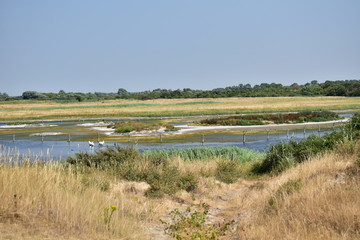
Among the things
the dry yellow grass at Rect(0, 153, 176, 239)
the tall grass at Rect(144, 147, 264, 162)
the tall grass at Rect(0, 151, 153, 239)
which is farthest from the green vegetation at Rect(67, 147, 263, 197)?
the tall grass at Rect(144, 147, 264, 162)

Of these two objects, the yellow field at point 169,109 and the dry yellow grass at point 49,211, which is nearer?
the dry yellow grass at point 49,211

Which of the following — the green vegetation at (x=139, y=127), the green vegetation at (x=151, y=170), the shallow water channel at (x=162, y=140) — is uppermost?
the green vegetation at (x=151, y=170)

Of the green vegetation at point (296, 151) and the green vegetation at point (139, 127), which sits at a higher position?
the green vegetation at point (296, 151)

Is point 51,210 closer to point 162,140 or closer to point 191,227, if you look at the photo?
point 191,227

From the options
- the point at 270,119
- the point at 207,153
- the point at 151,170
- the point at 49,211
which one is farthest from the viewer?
the point at 270,119

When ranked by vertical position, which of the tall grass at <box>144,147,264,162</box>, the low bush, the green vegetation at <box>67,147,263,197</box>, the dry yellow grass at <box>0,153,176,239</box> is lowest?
the tall grass at <box>144,147,264,162</box>

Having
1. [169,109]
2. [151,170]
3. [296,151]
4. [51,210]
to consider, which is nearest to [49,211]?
[51,210]

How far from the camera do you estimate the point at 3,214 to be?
7992 mm

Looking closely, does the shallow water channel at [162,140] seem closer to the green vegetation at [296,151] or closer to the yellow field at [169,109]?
the green vegetation at [296,151]

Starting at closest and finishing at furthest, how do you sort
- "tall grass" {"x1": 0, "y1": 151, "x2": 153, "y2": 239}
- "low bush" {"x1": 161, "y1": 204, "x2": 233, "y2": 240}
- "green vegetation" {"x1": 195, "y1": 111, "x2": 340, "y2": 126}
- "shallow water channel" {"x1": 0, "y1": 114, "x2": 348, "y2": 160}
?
"tall grass" {"x1": 0, "y1": 151, "x2": 153, "y2": 239} → "low bush" {"x1": 161, "y1": 204, "x2": 233, "y2": 240} → "shallow water channel" {"x1": 0, "y1": 114, "x2": 348, "y2": 160} → "green vegetation" {"x1": 195, "y1": 111, "x2": 340, "y2": 126}

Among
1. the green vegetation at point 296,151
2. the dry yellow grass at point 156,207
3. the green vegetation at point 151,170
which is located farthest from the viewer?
the green vegetation at point 296,151

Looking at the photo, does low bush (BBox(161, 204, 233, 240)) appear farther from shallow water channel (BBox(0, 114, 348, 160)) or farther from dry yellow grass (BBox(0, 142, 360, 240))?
shallow water channel (BBox(0, 114, 348, 160))

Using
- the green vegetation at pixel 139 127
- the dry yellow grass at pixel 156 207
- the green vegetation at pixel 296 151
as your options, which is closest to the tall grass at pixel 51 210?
the dry yellow grass at pixel 156 207

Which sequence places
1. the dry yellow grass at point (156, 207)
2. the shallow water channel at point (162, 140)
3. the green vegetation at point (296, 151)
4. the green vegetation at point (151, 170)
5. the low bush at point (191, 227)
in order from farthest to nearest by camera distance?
the shallow water channel at point (162, 140), the green vegetation at point (296, 151), the green vegetation at point (151, 170), the low bush at point (191, 227), the dry yellow grass at point (156, 207)
